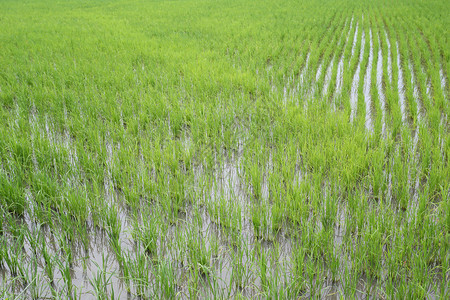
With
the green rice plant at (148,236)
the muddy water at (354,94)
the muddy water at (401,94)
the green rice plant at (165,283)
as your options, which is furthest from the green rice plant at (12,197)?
the muddy water at (401,94)

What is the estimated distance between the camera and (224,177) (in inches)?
109

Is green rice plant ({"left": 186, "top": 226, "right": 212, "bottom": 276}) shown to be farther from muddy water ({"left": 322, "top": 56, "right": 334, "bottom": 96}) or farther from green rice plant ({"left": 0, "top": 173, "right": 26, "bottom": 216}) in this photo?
muddy water ({"left": 322, "top": 56, "right": 334, "bottom": 96})

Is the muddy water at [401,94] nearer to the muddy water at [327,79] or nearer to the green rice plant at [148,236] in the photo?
the muddy water at [327,79]

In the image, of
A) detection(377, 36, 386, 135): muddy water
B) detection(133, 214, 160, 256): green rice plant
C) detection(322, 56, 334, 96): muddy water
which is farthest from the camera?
detection(322, 56, 334, 96): muddy water

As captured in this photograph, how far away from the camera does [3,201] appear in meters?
2.32

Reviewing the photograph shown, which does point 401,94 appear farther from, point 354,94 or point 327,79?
point 327,79

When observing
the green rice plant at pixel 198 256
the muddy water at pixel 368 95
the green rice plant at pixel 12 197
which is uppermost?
the muddy water at pixel 368 95

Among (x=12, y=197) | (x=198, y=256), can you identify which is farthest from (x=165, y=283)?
(x=12, y=197)

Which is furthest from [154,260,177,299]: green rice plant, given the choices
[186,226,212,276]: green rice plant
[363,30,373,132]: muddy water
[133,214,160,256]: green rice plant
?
[363,30,373,132]: muddy water

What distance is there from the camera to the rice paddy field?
1.75 m

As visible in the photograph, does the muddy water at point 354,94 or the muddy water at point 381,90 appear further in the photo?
the muddy water at point 354,94

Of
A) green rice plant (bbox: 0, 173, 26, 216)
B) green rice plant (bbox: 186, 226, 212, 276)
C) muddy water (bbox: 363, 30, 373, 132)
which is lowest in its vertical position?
green rice plant (bbox: 186, 226, 212, 276)

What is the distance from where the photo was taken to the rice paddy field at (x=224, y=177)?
69.0 inches

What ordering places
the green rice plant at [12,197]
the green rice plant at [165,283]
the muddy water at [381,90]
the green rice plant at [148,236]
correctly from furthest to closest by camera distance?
the muddy water at [381,90] → the green rice plant at [12,197] → the green rice plant at [148,236] → the green rice plant at [165,283]
